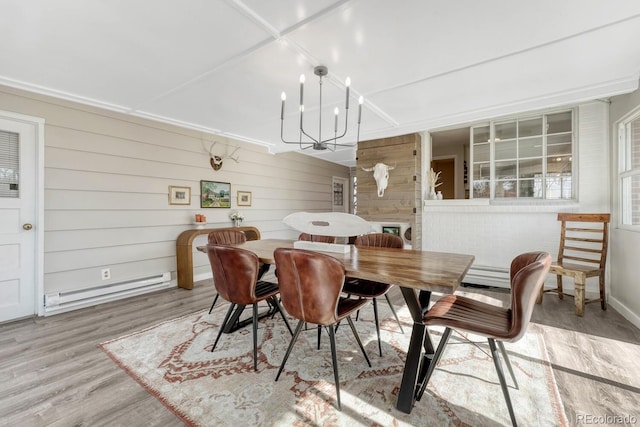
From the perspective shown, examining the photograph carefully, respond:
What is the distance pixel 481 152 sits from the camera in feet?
14.4

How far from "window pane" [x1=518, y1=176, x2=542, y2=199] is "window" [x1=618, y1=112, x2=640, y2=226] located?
0.87 m

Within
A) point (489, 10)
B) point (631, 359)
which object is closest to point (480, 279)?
point (631, 359)

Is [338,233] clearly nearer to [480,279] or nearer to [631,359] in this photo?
[631,359]

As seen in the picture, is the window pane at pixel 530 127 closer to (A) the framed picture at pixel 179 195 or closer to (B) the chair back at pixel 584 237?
(B) the chair back at pixel 584 237

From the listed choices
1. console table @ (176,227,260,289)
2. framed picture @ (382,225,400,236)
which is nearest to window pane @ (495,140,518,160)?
framed picture @ (382,225,400,236)

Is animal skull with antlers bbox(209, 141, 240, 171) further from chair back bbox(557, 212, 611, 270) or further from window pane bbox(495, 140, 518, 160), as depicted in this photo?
chair back bbox(557, 212, 611, 270)

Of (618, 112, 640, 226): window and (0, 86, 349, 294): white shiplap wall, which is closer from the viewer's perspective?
(618, 112, 640, 226): window

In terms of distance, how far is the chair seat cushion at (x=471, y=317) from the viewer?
58.7 inches

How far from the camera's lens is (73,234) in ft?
10.6

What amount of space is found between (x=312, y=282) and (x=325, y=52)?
173cm

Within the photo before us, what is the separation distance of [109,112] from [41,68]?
99cm

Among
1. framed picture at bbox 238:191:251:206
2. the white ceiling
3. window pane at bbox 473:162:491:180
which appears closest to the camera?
the white ceiling

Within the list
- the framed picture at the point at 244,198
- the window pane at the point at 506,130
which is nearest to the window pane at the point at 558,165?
the window pane at the point at 506,130

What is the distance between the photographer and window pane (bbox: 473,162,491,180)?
4344mm
